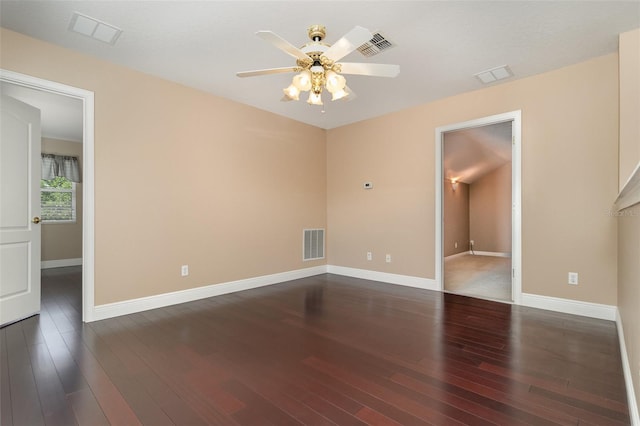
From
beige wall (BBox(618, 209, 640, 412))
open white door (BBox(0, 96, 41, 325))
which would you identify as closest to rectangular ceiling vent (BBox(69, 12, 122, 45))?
open white door (BBox(0, 96, 41, 325))

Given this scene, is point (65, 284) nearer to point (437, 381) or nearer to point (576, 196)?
point (437, 381)

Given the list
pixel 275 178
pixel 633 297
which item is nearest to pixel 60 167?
pixel 275 178

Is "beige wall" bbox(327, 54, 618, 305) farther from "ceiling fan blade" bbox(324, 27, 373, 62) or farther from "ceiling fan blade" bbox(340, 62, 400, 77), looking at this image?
"ceiling fan blade" bbox(324, 27, 373, 62)

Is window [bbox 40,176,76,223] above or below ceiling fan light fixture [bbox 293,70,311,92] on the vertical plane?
below

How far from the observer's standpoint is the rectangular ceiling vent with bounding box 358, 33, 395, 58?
8.53ft

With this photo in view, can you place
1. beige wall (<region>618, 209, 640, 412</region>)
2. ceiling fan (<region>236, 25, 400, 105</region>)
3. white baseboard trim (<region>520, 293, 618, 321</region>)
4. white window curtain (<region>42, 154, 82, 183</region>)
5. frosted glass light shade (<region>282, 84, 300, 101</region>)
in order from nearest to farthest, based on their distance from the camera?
beige wall (<region>618, 209, 640, 412</region>), ceiling fan (<region>236, 25, 400, 105</region>), frosted glass light shade (<region>282, 84, 300, 101</region>), white baseboard trim (<region>520, 293, 618, 321</region>), white window curtain (<region>42, 154, 82, 183</region>)

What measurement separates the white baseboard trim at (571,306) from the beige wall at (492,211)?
5.27 m

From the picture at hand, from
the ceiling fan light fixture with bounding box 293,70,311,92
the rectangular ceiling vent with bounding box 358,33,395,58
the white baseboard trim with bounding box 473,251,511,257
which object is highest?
the rectangular ceiling vent with bounding box 358,33,395,58

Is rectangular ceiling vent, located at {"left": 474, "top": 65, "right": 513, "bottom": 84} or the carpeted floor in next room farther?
the carpeted floor in next room

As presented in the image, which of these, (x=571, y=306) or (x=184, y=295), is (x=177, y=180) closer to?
(x=184, y=295)

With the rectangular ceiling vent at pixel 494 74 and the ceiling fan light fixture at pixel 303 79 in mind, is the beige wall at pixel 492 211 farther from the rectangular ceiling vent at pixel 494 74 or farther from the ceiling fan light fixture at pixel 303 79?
the ceiling fan light fixture at pixel 303 79

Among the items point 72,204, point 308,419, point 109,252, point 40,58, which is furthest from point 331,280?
point 72,204

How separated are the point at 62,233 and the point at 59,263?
62cm

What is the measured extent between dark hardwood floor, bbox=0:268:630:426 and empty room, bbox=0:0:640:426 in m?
0.02
